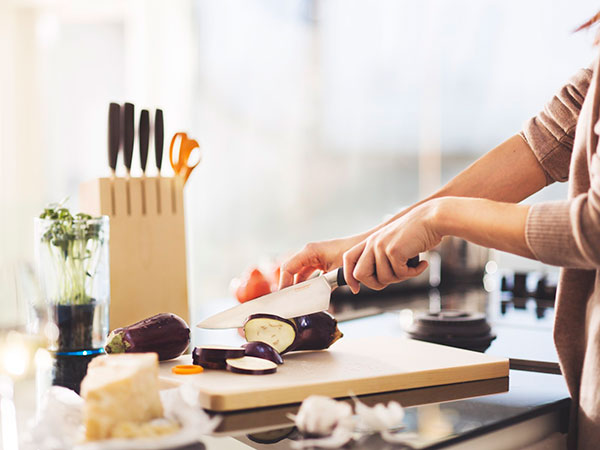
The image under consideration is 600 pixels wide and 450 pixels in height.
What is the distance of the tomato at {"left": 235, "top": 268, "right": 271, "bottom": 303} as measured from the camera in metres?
1.57

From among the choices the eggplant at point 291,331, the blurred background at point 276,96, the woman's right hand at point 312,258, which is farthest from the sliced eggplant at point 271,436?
the blurred background at point 276,96

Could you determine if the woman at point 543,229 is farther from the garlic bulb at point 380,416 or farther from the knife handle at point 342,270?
the garlic bulb at point 380,416

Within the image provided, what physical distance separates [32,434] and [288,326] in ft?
1.41

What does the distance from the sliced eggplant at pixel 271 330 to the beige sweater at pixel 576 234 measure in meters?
0.39

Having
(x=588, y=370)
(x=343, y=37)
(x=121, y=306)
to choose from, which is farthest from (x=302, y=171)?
(x=588, y=370)

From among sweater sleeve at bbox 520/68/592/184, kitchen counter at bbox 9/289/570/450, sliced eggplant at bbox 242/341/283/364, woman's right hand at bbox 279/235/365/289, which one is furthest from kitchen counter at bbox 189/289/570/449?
sweater sleeve at bbox 520/68/592/184

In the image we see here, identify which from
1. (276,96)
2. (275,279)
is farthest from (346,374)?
(276,96)

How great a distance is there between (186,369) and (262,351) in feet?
0.35

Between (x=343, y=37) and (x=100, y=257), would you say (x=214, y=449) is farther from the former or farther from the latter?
(x=343, y=37)

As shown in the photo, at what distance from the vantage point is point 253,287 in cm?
158

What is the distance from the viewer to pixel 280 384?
2.93 ft

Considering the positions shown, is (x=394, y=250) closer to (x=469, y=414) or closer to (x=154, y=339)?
(x=469, y=414)

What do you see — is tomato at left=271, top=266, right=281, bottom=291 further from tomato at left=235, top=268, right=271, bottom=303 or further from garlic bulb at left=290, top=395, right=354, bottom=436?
garlic bulb at left=290, top=395, right=354, bottom=436

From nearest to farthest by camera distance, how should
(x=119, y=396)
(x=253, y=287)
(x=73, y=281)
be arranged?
(x=119, y=396), (x=73, y=281), (x=253, y=287)
